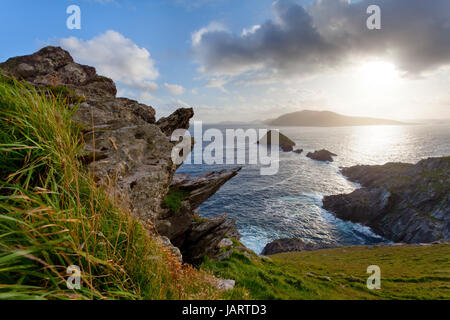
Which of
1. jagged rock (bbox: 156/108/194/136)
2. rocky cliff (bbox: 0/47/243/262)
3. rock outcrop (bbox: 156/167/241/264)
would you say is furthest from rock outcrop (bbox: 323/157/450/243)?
jagged rock (bbox: 156/108/194/136)

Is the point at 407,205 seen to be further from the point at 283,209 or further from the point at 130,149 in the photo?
the point at 130,149

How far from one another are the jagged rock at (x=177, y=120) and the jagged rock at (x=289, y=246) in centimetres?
3219

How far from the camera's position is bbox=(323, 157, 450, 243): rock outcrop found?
138 ft

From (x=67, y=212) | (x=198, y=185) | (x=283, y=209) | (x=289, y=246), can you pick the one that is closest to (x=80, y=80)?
(x=198, y=185)

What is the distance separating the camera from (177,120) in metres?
12.9

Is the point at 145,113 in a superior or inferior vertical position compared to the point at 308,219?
superior

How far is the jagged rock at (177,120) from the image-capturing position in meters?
12.5

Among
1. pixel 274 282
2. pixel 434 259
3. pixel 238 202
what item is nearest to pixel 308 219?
pixel 238 202

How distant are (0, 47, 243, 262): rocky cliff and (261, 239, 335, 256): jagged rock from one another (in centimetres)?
2615

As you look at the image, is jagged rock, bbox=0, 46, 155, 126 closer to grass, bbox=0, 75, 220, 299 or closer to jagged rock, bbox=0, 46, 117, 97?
jagged rock, bbox=0, 46, 117, 97

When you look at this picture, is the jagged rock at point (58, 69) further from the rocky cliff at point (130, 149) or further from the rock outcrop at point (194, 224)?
the rock outcrop at point (194, 224)

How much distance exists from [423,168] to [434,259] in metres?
49.5

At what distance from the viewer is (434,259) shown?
25.7 meters
